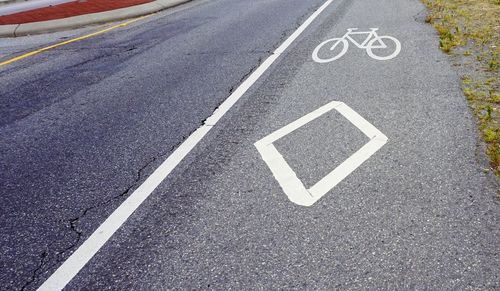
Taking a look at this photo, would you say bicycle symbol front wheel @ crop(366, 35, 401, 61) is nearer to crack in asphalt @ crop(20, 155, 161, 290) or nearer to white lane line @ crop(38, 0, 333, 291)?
white lane line @ crop(38, 0, 333, 291)

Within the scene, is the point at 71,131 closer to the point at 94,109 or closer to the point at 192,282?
the point at 94,109

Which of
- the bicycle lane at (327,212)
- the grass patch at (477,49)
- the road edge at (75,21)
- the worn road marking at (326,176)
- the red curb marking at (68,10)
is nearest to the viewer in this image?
the bicycle lane at (327,212)

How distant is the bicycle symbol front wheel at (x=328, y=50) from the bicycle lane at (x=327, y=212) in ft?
5.85

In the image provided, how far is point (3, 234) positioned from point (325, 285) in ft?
8.44

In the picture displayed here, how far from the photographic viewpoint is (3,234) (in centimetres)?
319

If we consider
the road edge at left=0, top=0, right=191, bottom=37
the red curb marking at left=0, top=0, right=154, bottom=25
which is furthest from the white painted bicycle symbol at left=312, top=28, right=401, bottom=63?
the red curb marking at left=0, top=0, right=154, bottom=25

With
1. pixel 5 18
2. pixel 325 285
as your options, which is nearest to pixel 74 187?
pixel 325 285

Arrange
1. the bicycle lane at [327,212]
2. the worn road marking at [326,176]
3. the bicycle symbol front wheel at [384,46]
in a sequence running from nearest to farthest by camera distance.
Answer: the bicycle lane at [327,212], the worn road marking at [326,176], the bicycle symbol front wheel at [384,46]

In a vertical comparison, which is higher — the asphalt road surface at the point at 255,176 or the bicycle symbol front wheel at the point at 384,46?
the asphalt road surface at the point at 255,176

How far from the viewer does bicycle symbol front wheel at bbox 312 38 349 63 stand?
6.60 m

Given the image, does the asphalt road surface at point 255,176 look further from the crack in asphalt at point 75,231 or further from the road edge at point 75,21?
the road edge at point 75,21

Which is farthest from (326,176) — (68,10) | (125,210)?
(68,10)

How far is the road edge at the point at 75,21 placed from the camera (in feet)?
36.2

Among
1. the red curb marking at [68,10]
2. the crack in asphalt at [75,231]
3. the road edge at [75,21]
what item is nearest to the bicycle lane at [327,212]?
the crack in asphalt at [75,231]
